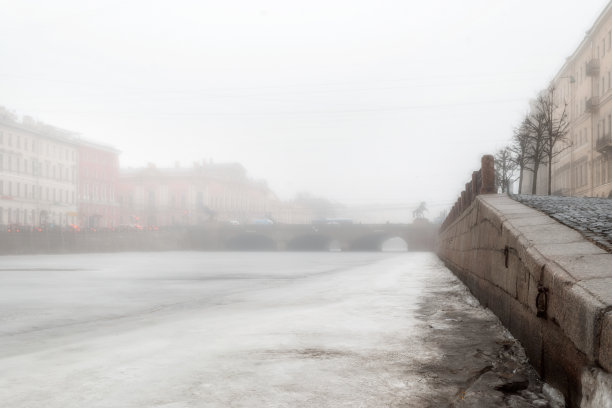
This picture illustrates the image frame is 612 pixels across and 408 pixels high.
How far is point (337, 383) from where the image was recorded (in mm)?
3484

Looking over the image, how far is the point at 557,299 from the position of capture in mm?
3113

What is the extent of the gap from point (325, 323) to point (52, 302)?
A: 231 inches

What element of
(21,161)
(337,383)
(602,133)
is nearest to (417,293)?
(337,383)

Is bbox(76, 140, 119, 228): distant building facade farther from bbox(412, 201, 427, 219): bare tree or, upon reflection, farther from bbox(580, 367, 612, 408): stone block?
bbox(580, 367, 612, 408): stone block

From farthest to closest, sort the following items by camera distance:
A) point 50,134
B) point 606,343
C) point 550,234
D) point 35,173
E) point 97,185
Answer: point 97,185 → point 50,134 → point 35,173 → point 550,234 → point 606,343

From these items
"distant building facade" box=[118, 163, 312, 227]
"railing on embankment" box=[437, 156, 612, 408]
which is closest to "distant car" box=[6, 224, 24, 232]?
"distant building facade" box=[118, 163, 312, 227]

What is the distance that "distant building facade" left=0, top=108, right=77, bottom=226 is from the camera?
214ft

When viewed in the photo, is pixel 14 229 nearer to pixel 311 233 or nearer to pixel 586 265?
pixel 311 233

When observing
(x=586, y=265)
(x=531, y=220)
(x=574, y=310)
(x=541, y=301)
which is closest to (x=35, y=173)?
(x=531, y=220)

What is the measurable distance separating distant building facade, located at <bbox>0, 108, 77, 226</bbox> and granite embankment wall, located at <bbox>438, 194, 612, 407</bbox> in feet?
202

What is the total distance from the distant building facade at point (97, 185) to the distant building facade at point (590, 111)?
54.8m

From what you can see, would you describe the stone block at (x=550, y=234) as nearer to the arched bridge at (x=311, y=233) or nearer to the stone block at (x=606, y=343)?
the stone block at (x=606, y=343)

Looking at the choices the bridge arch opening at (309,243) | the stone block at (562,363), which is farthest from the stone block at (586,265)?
the bridge arch opening at (309,243)

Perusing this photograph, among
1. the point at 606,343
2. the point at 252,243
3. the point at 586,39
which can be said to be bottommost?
the point at 252,243
